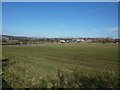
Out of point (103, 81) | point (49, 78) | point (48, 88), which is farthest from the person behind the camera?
point (49, 78)

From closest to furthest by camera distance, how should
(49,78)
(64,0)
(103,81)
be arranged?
1. (103,81)
2. (49,78)
3. (64,0)

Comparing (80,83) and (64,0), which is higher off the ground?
(64,0)

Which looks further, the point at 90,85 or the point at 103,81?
the point at 103,81

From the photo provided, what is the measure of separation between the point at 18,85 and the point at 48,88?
118cm

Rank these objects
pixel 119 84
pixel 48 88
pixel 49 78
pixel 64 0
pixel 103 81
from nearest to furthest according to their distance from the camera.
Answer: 1. pixel 48 88
2. pixel 119 84
3. pixel 103 81
4. pixel 49 78
5. pixel 64 0

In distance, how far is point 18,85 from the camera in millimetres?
3512

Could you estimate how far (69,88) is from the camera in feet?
10.9

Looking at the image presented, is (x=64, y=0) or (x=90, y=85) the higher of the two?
(x=64, y=0)

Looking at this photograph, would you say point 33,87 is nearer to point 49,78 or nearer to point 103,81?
point 49,78

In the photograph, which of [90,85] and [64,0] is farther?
[64,0]

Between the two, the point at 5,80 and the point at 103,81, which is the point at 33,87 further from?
the point at 103,81

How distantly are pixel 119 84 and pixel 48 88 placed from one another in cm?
273

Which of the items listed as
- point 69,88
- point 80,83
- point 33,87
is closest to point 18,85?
point 33,87

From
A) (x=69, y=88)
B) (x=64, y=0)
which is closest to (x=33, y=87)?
(x=69, y=88)
